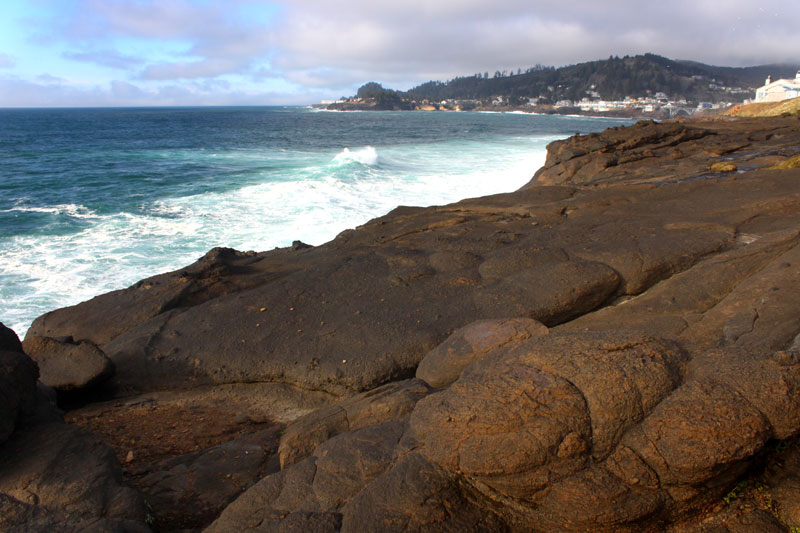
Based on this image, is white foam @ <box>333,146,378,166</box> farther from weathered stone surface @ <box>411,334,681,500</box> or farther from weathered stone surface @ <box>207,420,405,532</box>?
weathered stone surface @ <box>411,334,681,500</box>

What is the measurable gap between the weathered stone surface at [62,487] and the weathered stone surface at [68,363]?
184 centimetres

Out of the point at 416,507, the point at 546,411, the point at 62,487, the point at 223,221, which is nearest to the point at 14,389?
the point at 62,487

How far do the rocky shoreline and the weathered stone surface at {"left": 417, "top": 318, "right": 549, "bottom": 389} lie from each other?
0.02 meters

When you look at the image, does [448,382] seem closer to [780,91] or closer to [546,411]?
[546,411]

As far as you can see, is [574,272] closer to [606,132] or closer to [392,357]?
[392,357]

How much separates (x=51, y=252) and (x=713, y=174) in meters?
15.9

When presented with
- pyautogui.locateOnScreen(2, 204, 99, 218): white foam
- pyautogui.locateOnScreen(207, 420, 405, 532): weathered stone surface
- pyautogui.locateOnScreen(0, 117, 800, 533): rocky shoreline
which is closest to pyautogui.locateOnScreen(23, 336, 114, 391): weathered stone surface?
pyautogui.locateOnScreen(0, 117, 800, 533): rocky shoreline

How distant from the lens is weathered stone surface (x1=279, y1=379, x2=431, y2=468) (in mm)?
4004

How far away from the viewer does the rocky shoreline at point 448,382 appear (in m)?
2.83

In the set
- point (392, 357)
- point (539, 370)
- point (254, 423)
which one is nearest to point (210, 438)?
point (254, 423)

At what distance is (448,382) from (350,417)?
2.77 feet

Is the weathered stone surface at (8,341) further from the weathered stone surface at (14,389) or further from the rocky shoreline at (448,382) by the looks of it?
the weathered stone surface at (14,389)

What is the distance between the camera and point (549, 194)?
10734mm

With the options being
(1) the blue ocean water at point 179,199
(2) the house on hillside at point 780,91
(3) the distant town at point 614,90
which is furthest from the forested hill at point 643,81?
(1) the blue ocean water at point 179,199
